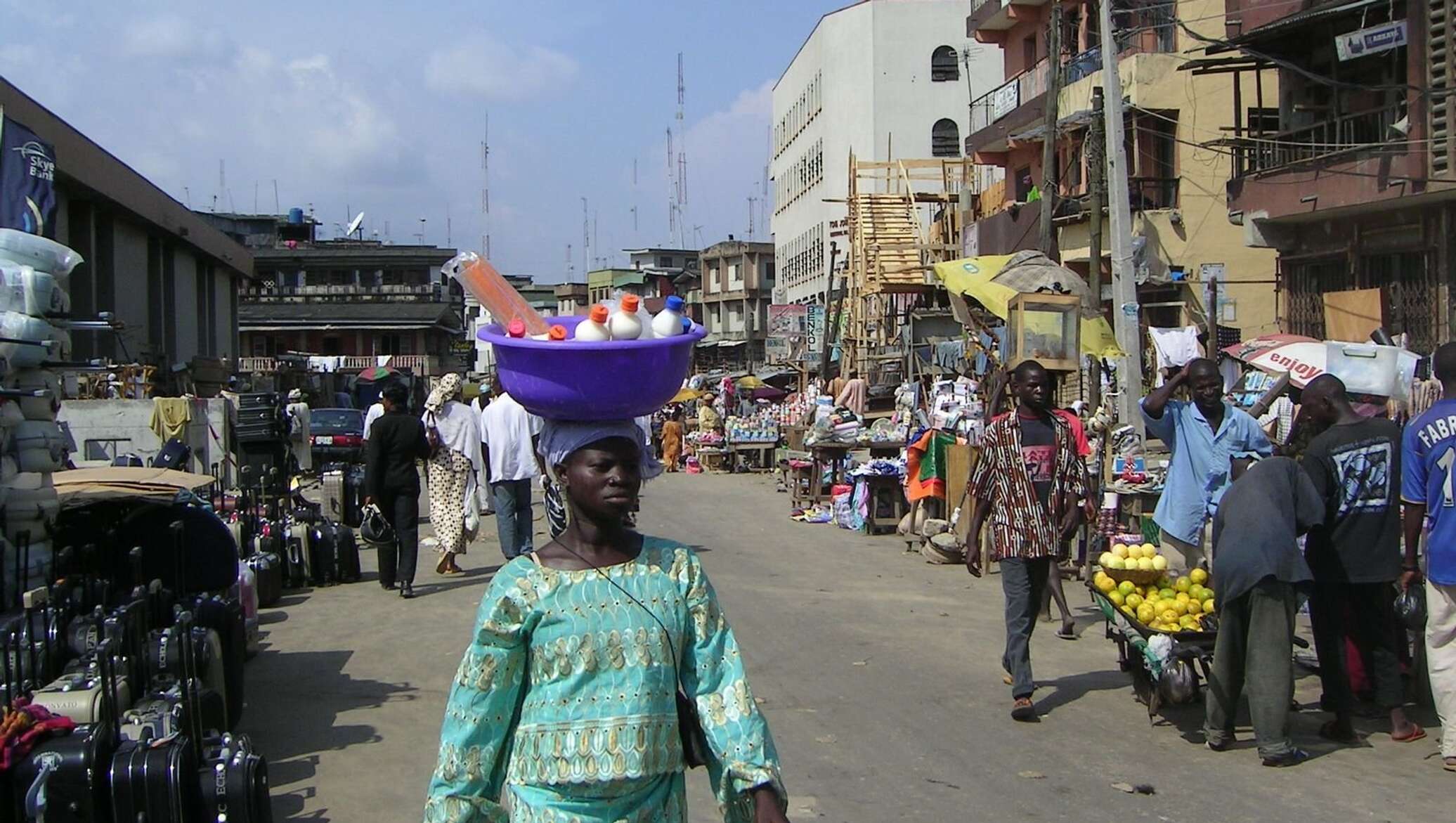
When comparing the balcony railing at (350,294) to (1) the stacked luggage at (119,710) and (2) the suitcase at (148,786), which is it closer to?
(1) the stacked luggage at (119,710)

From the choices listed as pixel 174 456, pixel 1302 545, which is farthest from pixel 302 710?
pixel 174 456

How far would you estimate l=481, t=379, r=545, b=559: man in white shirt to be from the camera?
1247 cm

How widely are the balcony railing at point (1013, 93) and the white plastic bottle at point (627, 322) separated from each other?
28.4m

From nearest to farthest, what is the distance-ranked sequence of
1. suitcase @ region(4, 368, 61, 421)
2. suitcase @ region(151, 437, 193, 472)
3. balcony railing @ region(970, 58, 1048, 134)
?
1. suitcase @ region(4, 368, 61, 421)
2. suitcase @ region(151, 437, 193, 472)
3. balcony railing @ region(970, 58, 1048, 134)

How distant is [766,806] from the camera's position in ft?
9.98

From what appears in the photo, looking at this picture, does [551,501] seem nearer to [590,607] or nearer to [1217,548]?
[590,607]

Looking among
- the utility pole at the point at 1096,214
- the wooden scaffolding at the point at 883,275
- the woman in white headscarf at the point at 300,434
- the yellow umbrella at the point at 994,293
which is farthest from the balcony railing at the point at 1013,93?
the woman in white headscarf at the point at 300,434

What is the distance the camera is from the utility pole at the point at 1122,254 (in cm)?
1555

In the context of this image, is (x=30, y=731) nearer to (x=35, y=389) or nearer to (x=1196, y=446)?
(x=35, y=389)

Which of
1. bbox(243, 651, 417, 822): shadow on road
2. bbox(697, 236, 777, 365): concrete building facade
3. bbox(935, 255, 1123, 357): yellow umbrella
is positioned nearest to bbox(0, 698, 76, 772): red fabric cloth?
bbox(243, 651, 417, 822): shadow on road

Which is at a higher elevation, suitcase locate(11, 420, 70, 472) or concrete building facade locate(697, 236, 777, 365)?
concrete building facade locate(697, 236, 777, 365)

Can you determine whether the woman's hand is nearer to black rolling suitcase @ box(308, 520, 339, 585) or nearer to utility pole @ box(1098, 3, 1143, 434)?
black rolling suitcase @ box(308, 520, 339, 585)

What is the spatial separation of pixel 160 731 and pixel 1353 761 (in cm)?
563

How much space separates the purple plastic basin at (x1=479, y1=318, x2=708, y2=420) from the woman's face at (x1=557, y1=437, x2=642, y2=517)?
0.28 feet
